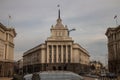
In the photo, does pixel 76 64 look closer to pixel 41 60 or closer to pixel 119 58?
pixel 41 60

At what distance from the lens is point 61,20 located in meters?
179

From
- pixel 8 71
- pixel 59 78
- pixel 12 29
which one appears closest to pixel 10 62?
pixel 8 71

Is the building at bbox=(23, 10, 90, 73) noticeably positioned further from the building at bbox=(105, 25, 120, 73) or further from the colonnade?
the building at bbox=(105, 25, 120, 73)

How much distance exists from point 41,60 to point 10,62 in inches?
1458

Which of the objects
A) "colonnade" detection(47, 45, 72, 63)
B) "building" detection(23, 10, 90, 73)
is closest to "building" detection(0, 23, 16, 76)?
"building" detection(23, 10, 90, 73)

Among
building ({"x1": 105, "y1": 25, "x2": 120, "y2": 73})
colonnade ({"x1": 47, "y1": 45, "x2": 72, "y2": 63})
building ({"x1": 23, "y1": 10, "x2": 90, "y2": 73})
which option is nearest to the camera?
building ({"x1": 105, "y1": 25, "x2": 120, "y2": 73})

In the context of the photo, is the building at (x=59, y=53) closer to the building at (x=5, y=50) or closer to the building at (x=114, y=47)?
the building at (x=114, y=47)

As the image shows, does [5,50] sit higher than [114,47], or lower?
lower

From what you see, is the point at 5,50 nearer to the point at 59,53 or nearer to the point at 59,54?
the point at 59,54

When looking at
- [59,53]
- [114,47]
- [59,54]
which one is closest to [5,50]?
[59,54]

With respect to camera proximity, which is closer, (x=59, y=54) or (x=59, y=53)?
(x=59, y=54)

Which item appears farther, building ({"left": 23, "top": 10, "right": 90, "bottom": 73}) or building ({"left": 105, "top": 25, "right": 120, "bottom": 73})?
building ({"left": 23, "top": 10, "right": 90, "bottom": 73})

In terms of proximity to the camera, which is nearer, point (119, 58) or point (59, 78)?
point (59, 78)

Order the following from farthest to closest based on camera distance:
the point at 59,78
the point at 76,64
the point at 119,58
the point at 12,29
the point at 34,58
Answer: the point at 34,58
the point at 76,64
the point at 12,29
the point at 119,58
the point at 59,78
